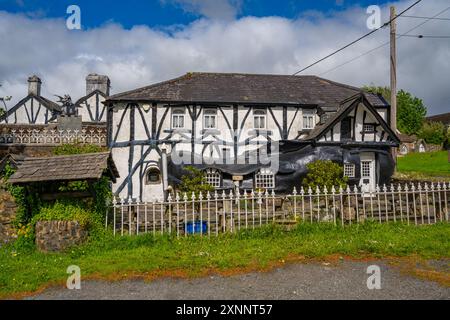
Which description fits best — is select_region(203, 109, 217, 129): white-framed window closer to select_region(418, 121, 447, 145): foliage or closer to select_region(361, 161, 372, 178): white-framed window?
select_region(361, 161, 372, 178): white-framed window

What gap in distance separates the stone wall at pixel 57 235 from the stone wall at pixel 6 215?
1405mm

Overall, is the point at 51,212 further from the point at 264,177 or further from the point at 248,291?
the point at 264,177

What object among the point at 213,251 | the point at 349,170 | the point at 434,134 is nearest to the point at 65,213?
the point at 213,251

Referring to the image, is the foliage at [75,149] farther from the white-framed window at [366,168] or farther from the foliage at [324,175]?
the white-framed window at [366,168]

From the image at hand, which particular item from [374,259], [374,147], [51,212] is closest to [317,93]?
[374,147]

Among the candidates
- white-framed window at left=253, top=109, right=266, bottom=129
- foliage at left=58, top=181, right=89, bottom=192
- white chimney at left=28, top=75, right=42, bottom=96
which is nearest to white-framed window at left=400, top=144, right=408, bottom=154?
white-framed window at left=253, top=109, right=266, bottom=129

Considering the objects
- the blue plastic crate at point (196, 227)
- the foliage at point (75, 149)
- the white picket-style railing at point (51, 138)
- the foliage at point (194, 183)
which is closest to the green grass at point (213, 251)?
the blue plastic crate at point (196, 227)

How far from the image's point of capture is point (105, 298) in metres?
4.77

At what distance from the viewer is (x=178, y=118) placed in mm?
19016

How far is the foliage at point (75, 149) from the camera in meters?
17.8

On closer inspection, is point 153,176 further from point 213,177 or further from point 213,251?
point 213,251

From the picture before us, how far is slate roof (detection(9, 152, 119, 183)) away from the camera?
23.6 feet

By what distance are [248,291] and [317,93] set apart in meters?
18.5

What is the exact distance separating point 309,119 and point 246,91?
4360 millimetres
